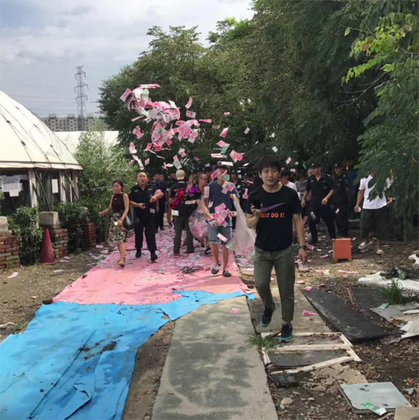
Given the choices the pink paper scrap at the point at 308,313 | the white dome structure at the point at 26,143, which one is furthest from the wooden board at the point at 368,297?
the white dome structure at the point at 26,143

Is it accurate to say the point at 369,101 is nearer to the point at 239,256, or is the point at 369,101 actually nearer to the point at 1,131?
the point at 239,256

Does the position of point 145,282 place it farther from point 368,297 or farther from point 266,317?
point 368,297

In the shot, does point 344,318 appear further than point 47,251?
No

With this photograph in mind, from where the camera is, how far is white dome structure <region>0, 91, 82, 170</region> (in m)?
11.2

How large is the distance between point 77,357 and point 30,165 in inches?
315

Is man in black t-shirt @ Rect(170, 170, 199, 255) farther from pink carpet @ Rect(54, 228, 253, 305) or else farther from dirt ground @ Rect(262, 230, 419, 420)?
dirt ground @ Rect(262, 230, 419, 420)

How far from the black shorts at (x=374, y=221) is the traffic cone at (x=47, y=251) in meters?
7.03

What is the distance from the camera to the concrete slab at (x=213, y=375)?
342 cm

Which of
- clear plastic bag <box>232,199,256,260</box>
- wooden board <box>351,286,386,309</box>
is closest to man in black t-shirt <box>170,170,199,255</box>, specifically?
clear plastic bag <box>232,199,256,260</box>

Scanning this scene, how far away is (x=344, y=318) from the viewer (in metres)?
5.30

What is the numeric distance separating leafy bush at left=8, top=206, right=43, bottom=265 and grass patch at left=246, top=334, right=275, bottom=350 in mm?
6733

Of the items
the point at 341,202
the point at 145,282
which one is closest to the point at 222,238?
the point at 145,282

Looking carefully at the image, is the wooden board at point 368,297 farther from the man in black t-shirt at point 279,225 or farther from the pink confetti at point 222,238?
the pink confetti at point 222,238

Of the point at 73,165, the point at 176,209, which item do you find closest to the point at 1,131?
the point at 73,165
